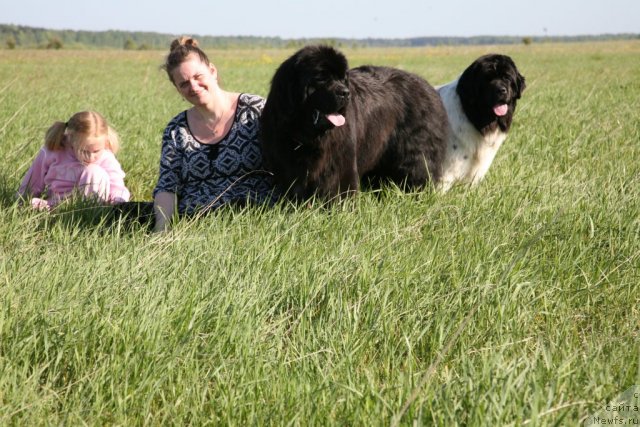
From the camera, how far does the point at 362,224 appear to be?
11.8 feet

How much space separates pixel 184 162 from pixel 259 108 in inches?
23.2

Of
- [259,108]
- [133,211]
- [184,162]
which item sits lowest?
[133,211]

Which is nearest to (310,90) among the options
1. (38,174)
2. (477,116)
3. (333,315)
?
(333,315)

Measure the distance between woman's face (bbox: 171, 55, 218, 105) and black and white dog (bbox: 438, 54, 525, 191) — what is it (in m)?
1.76

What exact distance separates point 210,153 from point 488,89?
6.55ft

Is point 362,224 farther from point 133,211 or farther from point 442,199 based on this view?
point 133,211

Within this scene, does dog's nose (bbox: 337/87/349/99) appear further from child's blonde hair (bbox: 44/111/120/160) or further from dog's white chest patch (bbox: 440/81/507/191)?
child's blonde hair (bbox: 44/111/120/160)

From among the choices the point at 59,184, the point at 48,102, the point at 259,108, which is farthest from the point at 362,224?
the point at 48,102

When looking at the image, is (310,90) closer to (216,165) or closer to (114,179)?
(216,165)

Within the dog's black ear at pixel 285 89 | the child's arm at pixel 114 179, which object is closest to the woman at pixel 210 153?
the child's arm at pixel 114 179

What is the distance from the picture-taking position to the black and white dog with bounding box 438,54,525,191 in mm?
4938

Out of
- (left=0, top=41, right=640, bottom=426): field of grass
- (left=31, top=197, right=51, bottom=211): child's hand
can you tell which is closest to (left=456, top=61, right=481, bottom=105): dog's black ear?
(left=0, top=41, right=640, bottom=426): field of grass

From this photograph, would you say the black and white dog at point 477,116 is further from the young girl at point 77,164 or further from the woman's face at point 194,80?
the young girl at point 77,164

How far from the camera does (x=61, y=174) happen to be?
4.71 meters
